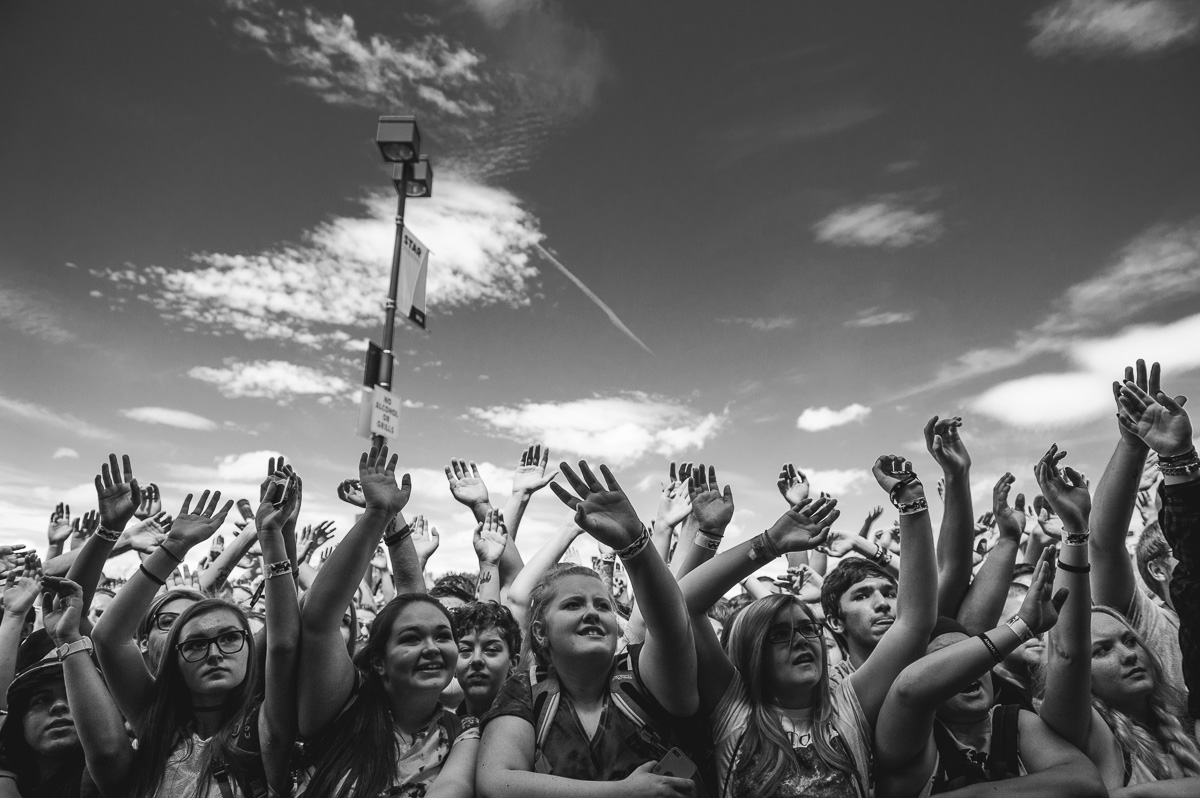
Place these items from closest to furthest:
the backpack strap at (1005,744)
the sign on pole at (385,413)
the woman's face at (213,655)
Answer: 1. the backpack strap at (1005,744)
2. the woman's face at (213,655)
3. the sign on pole at (385,413)

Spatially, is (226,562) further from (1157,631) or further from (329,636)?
(1157,631)

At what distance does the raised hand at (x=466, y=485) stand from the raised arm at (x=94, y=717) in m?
2.50

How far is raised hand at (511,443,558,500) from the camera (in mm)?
4945

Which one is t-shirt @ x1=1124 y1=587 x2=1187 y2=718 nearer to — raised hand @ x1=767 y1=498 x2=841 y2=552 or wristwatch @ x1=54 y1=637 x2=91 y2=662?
raised hand @ x1=767 y1=498 x2=841 y2=552

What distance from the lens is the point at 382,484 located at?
110 inches

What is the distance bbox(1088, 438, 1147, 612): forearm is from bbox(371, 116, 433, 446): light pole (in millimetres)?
6607

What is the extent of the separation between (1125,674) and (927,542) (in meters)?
1.02

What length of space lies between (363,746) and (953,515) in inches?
105

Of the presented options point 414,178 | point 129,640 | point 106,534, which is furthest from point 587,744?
point 414,178

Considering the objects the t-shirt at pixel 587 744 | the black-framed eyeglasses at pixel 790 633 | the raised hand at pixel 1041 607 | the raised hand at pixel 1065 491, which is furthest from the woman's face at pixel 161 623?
the raised hand at pixel 1065 491

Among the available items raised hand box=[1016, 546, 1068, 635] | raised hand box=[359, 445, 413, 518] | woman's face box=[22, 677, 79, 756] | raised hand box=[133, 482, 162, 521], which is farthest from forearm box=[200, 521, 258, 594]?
raised hand box=[1016, 546, 1068, 635]

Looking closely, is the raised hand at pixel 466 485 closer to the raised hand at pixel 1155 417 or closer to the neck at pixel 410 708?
the neck at pixel 410 708

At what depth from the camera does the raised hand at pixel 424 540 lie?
6.18 meters

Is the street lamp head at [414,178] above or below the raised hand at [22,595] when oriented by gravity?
above
